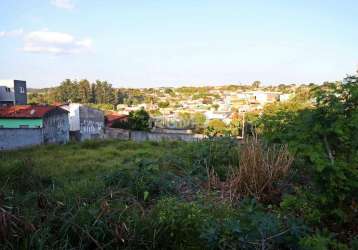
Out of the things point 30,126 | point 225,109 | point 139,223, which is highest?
point 139,223

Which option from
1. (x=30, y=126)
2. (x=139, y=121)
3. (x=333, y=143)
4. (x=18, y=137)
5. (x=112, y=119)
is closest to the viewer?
(x=333, y=143)

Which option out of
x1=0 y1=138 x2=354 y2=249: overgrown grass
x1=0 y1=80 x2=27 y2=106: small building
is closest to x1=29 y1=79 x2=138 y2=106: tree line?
x1=0 y1=80 x2=27 y2=106: small building

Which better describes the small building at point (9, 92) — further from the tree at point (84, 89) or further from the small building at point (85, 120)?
the tree at point (84, 89)

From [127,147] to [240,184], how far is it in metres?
10.8

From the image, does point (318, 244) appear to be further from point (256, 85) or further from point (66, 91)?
point (256, 85)

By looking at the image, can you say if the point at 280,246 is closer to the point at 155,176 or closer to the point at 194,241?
the point at 194,241

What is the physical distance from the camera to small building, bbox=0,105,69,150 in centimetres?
1958

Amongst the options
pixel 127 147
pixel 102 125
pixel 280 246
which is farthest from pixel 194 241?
pixel 102 125

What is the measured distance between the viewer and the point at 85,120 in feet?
93.8

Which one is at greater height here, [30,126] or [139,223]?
[139,223]

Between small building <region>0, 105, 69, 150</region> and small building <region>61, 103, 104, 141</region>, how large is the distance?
3.87m

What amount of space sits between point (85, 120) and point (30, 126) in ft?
23.6

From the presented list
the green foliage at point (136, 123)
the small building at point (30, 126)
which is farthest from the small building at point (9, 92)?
the green foliage at point (136, 123)

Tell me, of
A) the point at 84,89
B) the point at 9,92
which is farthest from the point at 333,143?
the point at 84,89
